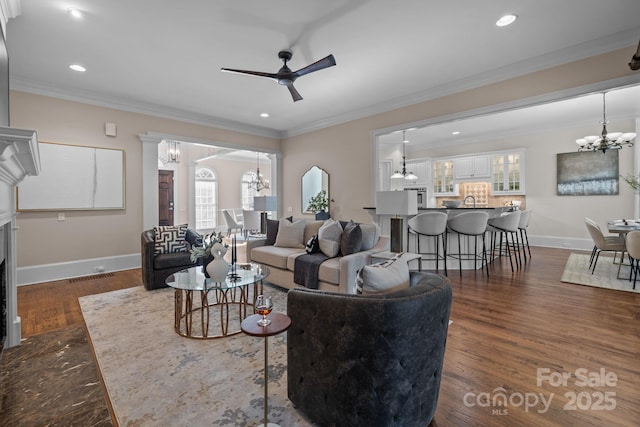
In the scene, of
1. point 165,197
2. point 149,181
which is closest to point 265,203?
point 149,181

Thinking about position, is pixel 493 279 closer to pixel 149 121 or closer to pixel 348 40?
pixel 348 40

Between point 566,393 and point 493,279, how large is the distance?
8.75 ft

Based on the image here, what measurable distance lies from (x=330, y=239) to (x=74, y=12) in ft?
11.1

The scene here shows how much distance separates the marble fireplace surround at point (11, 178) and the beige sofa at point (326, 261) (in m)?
2.41

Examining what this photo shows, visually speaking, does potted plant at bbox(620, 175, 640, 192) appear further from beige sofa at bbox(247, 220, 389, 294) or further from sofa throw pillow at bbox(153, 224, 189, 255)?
sofa throw pillow at bbox(153, 224, 189, 255)

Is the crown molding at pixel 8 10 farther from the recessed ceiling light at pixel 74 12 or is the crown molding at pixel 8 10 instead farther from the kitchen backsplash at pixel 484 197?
the kitchen backsplash at pixel 484 197

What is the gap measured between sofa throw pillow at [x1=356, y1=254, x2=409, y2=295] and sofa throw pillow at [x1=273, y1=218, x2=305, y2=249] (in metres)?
2.68

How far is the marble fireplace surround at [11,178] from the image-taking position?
1.46 meters

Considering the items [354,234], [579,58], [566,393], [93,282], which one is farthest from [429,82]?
[93,282]

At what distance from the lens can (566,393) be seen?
69.2 inches

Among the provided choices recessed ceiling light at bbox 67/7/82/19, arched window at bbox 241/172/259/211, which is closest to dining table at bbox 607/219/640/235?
recessed ceiling light at bbox 67/7/82/19

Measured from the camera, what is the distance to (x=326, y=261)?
10.8 feet

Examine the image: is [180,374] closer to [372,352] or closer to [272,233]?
[372,352]

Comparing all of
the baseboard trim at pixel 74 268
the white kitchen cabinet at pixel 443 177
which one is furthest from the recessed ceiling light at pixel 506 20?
the baseboard trim at pixel 74 268
